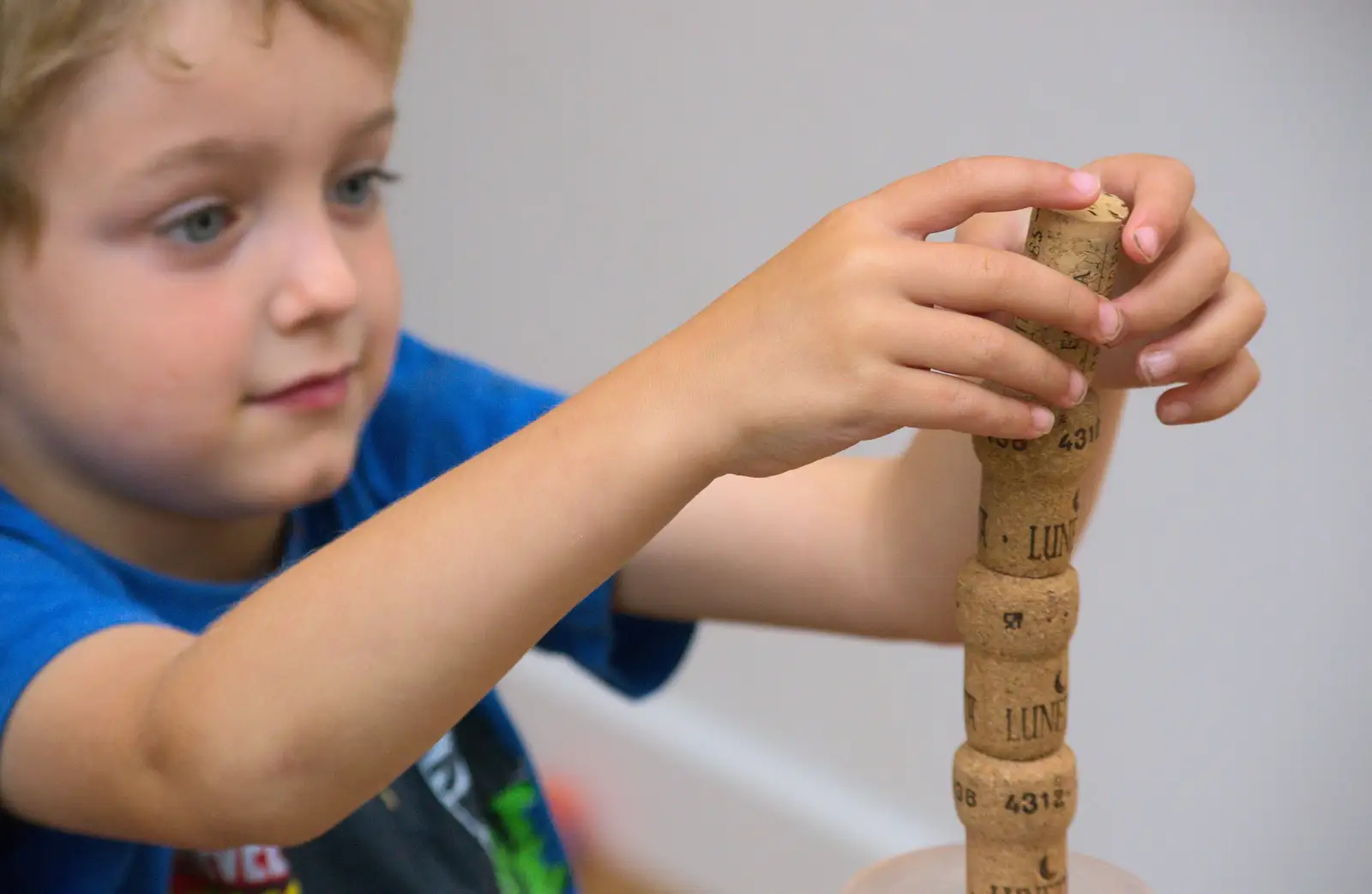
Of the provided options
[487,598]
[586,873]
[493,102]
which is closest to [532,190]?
[493,102]

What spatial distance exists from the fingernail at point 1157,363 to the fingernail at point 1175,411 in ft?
0.07

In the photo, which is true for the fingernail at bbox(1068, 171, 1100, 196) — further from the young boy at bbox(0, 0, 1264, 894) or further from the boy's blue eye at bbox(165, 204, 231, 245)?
the boy's blue eye at bbox(165, 204, 231, 245)

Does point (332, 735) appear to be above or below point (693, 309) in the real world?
below

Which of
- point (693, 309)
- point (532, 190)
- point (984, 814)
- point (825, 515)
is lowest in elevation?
point (984, 814)

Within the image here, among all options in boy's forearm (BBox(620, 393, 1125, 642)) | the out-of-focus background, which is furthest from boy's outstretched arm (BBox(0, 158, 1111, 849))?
the out-of-focus background

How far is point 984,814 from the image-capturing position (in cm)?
49

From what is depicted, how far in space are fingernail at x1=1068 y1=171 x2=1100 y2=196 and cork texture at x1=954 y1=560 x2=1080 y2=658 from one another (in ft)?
0.38

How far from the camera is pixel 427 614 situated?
0.49m

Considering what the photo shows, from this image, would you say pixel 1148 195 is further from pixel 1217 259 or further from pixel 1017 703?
pixel 1017 703

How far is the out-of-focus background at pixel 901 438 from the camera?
800 mm

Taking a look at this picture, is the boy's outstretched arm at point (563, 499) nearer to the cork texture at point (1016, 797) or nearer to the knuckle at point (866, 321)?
the knuckle at point (866, 321)

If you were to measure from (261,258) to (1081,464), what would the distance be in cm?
33

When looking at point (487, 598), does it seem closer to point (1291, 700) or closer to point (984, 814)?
point (984, 814)

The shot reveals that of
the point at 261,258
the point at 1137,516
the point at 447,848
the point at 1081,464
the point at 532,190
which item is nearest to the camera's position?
the point at 1081,464
